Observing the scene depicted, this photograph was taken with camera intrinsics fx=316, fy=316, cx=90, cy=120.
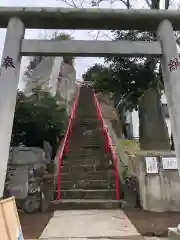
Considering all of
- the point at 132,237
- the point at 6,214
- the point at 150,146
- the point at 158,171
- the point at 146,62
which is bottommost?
the point at 132,237

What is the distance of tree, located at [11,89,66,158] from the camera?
41.2 feet

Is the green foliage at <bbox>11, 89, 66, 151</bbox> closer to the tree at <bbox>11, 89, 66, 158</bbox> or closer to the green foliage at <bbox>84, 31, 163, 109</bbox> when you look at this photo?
the tree at <bbox>11, 89, 66, 158</bbox>

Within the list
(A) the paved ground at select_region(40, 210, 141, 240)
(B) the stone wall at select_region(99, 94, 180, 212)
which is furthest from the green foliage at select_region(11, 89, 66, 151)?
(B) the stone wall at select_region(99, 94, 180, 212)

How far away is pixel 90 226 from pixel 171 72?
12.4 ft

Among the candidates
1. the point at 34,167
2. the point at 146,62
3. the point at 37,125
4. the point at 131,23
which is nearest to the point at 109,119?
the point at 37,125

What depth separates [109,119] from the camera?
19.5 meters

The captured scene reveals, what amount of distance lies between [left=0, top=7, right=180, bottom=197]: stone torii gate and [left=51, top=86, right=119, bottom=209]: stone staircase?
443cm

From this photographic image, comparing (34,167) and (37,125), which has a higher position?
(37,125)

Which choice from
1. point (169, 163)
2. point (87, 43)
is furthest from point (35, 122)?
point (87, 43)

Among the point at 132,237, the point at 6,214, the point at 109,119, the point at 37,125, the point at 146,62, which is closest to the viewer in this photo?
the point at 6,214

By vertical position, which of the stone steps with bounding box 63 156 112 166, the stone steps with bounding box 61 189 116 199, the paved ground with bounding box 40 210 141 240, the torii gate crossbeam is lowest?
the paved ground with bounding box 40 210 141 240

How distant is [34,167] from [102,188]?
2291 millimetres

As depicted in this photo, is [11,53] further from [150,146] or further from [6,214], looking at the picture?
[150,146]

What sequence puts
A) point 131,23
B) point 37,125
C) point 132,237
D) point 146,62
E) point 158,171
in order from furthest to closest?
point 37,125 < point 146,62 < point 158,171 < point 131,23 < point 132,237
